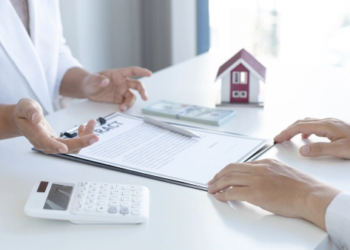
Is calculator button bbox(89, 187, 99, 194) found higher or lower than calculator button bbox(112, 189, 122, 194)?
higher

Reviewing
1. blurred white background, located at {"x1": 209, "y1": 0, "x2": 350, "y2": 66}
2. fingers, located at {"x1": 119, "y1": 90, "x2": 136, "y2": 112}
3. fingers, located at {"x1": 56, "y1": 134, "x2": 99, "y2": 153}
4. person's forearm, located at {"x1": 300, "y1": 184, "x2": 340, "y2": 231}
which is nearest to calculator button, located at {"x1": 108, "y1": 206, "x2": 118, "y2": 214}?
fingers, located at {"x1": 56, "y1": 134, "x2": 99, "y2": 153}

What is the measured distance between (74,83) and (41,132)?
0.59m

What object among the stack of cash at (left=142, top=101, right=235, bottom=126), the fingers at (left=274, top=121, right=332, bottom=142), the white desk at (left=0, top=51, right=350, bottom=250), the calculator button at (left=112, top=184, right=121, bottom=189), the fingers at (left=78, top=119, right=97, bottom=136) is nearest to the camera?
the white desk at (left=0, top=51, right=350, bottom=250)

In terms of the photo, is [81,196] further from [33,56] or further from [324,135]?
[33,56]

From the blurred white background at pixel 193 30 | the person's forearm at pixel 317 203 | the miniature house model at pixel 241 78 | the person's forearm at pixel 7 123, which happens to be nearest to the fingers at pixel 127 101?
the miniature house model at pixel 241 78

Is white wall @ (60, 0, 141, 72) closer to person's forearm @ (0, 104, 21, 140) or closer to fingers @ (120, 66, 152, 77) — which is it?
fingers @ (120, 66, 152, 77)

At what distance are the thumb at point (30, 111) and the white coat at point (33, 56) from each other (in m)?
0.40

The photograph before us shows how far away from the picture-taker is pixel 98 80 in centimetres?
139

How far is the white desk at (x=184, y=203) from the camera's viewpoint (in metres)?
0.73

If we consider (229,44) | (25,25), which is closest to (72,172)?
(25,25)

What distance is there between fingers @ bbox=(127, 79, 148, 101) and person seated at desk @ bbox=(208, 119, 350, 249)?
52 centimetres

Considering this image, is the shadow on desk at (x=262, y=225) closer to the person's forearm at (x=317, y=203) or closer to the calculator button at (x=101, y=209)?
the person's forearm at (x=317, y=203)

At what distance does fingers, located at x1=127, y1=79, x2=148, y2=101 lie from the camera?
1344mm

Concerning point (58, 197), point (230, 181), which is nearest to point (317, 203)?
point (230, 181)
